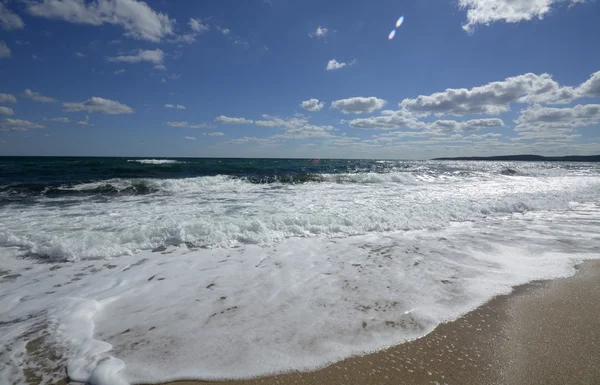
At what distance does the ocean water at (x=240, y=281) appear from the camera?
2.27m

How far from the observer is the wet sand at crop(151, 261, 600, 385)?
6.51ft

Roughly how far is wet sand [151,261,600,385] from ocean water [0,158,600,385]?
13 centimetres

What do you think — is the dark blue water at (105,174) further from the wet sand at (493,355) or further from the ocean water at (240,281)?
the wet sand at (493,355)

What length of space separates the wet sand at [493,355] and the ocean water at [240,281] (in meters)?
0.13

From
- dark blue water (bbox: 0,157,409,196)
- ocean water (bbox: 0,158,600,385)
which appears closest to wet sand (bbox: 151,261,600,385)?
ocean water (bbox: 0,158,600,385)

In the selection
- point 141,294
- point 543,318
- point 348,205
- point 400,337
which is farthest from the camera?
point 348,205

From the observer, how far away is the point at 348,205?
8758 millimetres

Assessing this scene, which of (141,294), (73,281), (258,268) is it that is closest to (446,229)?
(258,268)

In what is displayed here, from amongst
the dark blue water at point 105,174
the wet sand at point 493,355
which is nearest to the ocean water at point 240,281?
the wet sand at point 493,355

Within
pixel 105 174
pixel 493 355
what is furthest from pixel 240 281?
pixel 105 174

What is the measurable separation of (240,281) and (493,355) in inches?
107

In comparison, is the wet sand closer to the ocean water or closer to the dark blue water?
the ocean water

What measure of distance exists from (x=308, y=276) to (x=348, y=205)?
5.20m

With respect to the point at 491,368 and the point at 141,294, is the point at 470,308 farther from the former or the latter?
the point at 141,294
